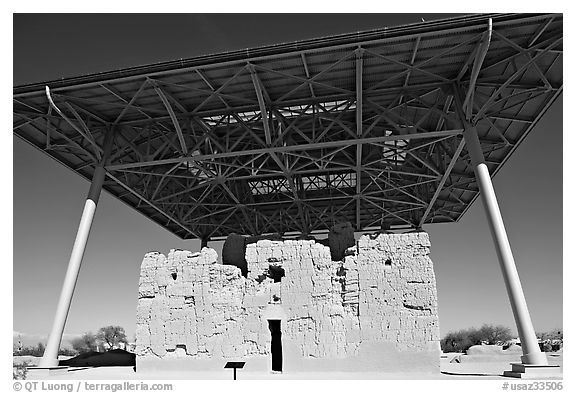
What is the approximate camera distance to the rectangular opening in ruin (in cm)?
1666

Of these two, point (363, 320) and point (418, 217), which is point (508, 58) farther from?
point (418, 217)

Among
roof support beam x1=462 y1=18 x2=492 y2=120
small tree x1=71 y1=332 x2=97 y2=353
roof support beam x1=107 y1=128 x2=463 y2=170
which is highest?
roof support beam x1=462 y1=18 x2=492 y2=120

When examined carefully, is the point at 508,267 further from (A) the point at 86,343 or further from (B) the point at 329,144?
(A) the point at 86,343

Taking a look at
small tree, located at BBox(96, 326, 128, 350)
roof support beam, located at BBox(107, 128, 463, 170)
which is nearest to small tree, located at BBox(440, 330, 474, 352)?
roof support beam, located at BBox(107, 128, 463, 170)

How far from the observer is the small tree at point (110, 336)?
61503 mm

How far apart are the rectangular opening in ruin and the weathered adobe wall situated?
52 centimetres

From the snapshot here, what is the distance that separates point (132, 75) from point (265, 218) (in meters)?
17.0

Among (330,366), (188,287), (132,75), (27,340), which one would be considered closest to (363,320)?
(330,366)

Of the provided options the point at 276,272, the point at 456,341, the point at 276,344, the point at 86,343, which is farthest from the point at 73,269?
the point at 86,343

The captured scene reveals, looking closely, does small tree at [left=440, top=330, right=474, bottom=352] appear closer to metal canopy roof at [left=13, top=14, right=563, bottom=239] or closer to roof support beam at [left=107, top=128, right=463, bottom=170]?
metal canopy roof at [left=13, top=14, right=563, bottom=239]

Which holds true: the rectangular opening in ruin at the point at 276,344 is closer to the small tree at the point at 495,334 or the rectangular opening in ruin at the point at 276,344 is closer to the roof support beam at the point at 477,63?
the roof support beam at the point at 477,63

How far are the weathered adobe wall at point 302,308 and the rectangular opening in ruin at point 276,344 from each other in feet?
1.71

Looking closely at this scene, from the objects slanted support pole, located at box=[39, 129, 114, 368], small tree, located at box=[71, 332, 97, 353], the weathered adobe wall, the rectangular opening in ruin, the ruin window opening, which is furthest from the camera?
small tree, located at box=[71, 332, 97, 353]

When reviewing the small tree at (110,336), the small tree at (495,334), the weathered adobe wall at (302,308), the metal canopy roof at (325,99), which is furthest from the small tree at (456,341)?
the small tree at (110,336)
